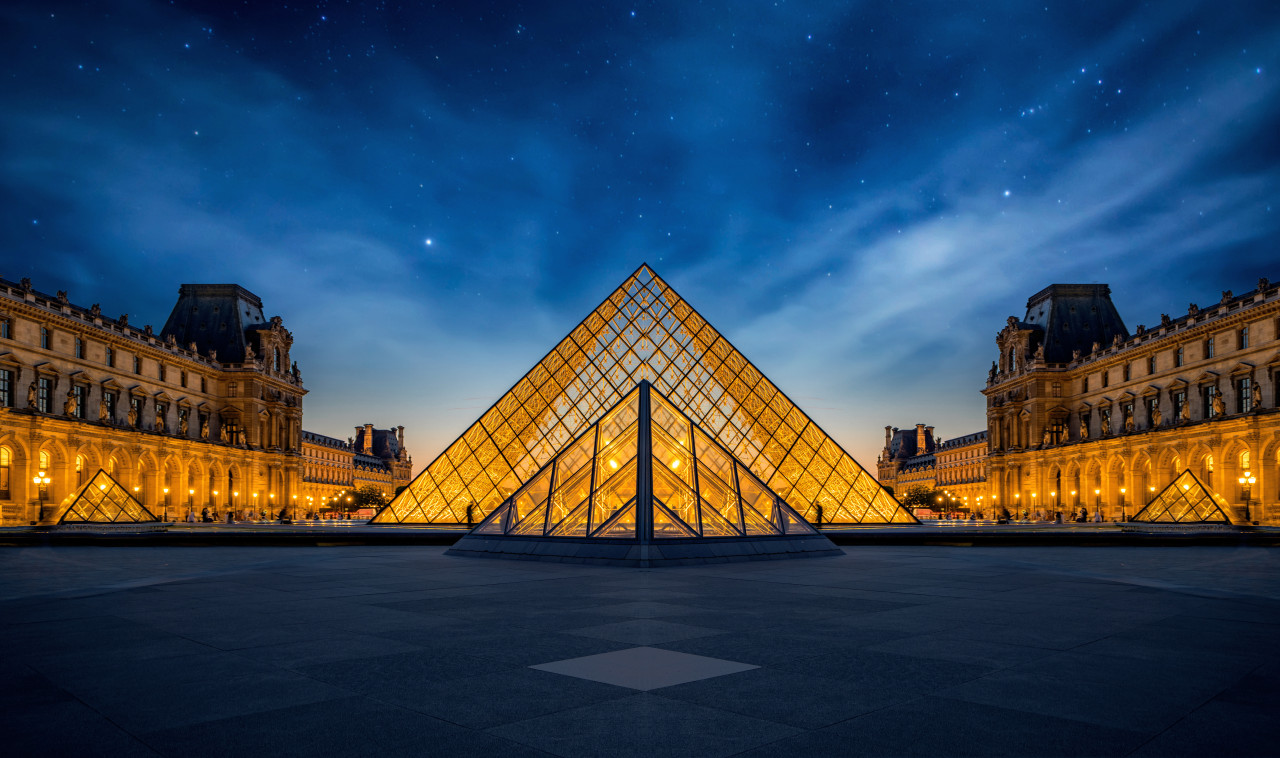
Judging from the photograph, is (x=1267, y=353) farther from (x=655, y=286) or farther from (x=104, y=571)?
(x=104, y=571)

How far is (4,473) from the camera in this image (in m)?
41.9

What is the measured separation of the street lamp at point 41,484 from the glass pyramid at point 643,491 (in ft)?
120

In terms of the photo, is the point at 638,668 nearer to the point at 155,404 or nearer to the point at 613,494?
the point at 613,494

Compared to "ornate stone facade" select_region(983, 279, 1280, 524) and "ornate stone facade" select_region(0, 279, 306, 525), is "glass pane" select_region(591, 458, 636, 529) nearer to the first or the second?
"ornate stone facade" select_region(0, 279, 306, 525)

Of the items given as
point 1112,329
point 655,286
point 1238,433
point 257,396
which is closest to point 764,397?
point 655,286

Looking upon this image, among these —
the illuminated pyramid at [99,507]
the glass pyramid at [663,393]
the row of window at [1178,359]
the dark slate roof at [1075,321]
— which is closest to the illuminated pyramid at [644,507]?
the glass pyramid at [663,393]

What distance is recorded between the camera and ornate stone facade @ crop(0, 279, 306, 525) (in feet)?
142

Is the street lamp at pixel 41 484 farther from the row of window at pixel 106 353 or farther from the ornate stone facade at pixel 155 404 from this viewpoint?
the row of window at pixel 106 353

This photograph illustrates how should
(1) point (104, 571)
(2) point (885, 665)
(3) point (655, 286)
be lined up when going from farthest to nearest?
1. (3) point (655, 286)
2. (1) point (104, 571)
3. (2) point (885, 665)

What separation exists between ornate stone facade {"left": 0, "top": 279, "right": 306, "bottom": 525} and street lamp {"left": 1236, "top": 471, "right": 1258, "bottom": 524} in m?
60.7

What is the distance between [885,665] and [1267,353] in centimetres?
5125

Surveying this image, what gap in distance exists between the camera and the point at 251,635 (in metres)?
6.65

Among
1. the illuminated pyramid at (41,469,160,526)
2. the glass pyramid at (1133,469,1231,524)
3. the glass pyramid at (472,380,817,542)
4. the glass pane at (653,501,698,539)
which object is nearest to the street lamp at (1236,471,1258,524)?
the glass pyramid at (1133,469,1231,524)

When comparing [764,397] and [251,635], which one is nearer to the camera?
[251,635]
